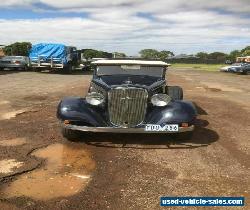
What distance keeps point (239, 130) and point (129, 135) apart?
2863mm

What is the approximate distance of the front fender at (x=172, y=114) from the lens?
7.51 m

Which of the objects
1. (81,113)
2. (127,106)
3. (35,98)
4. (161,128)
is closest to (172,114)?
(161,128)

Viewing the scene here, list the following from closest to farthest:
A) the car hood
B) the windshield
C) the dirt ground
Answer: the dirt ground
the car hood
the windshield

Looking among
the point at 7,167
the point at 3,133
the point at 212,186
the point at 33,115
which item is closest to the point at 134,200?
the point at 212,186

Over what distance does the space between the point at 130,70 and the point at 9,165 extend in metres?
3.79

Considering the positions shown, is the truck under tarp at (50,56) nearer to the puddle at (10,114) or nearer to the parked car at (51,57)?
the parked car at (51,57)

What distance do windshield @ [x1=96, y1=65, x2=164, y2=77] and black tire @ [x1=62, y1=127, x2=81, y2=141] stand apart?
180cm

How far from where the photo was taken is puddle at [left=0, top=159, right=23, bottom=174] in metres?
6.00

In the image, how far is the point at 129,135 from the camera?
8.34 m

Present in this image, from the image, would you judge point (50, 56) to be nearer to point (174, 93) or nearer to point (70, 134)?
point (174, 93)

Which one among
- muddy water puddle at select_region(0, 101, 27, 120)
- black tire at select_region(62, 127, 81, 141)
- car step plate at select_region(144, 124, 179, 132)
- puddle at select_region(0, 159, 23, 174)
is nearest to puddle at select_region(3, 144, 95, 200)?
puddle at select_region(0, 159, 23, 174)

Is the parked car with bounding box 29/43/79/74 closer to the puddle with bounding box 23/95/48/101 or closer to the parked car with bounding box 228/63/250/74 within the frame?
the puddle with bounding box 23/95/48/101

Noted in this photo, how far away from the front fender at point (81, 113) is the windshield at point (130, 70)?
4.49 feet

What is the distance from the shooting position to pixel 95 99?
7895 millimetres
